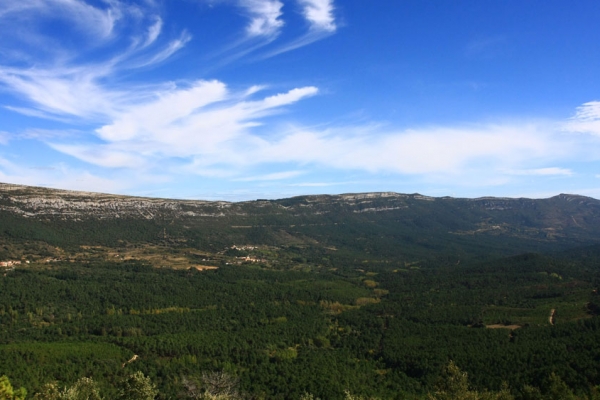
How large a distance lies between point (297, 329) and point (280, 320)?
784 cm

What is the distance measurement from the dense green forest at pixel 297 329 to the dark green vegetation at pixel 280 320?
358 mm

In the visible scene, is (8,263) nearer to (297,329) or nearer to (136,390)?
(297,329)

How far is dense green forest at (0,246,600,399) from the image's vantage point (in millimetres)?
63562

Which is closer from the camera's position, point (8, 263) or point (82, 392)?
point (82, 392)

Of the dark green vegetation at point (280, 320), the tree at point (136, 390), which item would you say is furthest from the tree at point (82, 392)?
the dark green vegetation at point (280, 320)

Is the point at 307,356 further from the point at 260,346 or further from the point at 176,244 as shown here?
the point at 176,244

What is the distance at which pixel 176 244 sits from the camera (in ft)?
598

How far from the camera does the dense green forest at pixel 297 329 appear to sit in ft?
209

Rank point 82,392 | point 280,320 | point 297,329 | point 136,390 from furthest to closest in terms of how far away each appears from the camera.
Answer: point 280,320 < point 297,329 < point 82,392 < point 136,390

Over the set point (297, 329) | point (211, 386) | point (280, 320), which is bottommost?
point (297, 329)

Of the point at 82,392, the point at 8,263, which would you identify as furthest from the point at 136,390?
the point at 8,263

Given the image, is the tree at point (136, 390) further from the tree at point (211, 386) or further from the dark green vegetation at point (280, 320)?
the dark green vegetation at point (280, 320)

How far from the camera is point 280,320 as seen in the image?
321ft

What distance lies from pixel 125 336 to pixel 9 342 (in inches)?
716
